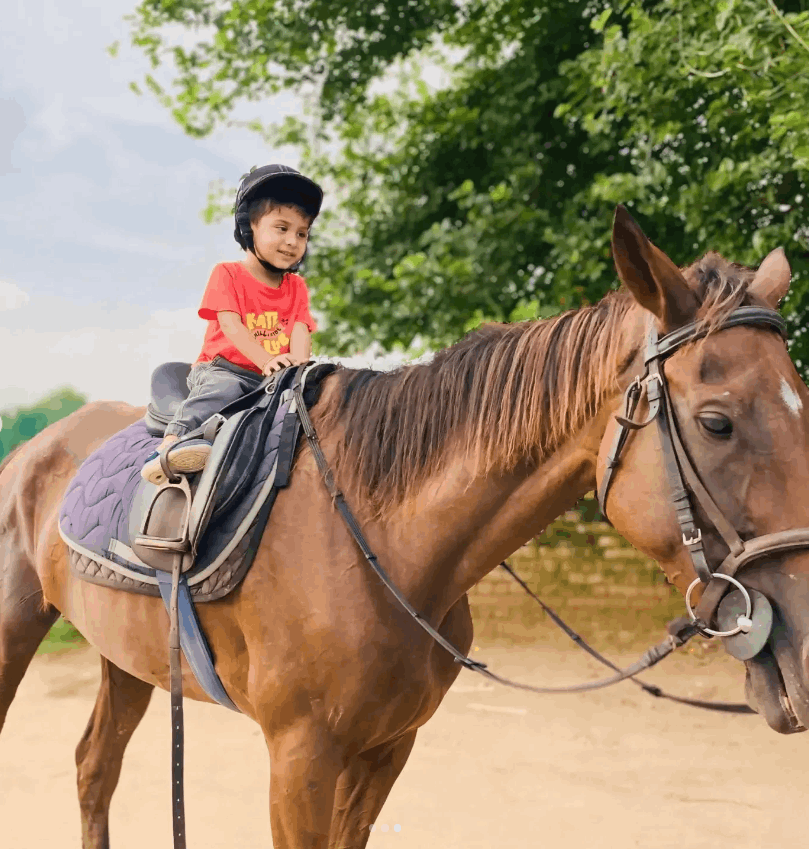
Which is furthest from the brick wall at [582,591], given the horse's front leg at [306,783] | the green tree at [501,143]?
the horse's front leg at [306,783]

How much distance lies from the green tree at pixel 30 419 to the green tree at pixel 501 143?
166 inches

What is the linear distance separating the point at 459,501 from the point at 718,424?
676mm

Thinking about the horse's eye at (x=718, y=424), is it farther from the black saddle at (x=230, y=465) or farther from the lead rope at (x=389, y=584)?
the black saddle at (x=230, y=465)

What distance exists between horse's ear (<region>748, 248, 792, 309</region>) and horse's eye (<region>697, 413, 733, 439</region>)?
0.34m

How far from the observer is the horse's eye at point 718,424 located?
171 centimetres

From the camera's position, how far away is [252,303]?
2607 millimetres

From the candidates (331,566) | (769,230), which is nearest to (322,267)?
(769,230)

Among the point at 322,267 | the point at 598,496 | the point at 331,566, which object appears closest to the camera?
the point at 598,496

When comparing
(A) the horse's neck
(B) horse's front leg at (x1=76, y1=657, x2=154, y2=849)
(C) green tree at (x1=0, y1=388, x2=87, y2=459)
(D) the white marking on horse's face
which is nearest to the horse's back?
(B) horse's front leg at (x1=76, y1=657, x2=154, y2=849)

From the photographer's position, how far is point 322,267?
9602 millimetres

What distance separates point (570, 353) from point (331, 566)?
0.82m

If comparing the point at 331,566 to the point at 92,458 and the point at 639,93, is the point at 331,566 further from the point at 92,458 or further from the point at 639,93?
the point at 639,93

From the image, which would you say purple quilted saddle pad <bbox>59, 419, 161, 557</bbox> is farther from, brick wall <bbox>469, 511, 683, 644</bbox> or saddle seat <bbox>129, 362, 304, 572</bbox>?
brick wall <bbox>469, 511, 683, 644</bbox>

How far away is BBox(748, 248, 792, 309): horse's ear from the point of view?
192 centimetres
